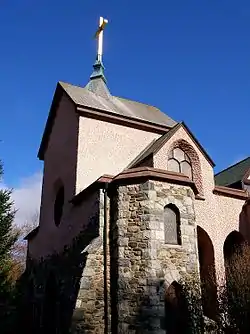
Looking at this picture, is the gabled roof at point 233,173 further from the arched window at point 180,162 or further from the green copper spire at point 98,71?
the green copper spire at point 98,71

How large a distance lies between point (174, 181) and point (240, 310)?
4.39 m

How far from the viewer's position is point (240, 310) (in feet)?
31.4

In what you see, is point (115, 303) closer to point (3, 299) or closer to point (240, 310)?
point (240, 310)

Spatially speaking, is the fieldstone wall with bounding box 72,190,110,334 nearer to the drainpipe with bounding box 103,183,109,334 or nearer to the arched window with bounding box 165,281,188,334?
the drainpipe with bounding box 103,183,109,334

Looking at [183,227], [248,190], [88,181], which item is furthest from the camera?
[248,190]

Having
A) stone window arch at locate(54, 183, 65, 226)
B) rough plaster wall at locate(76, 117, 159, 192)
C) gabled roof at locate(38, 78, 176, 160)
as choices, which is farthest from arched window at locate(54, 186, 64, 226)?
gabled roof at locate(38, 78, 176, 160)

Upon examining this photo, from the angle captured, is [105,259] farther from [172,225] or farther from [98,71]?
[98,71]

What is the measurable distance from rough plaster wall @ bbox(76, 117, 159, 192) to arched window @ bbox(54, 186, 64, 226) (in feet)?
8.30


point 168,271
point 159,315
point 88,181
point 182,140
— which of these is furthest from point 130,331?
point 182,140

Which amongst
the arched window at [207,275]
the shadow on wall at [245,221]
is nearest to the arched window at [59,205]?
the arched window at [207,275]

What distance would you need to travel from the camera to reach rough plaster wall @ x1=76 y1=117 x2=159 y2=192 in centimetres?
1578

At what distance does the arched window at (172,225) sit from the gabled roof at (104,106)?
6.45m

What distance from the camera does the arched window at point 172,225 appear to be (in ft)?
38.7

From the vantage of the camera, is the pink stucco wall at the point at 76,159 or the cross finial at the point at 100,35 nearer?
the pink stucco wall at the point at 76,159
